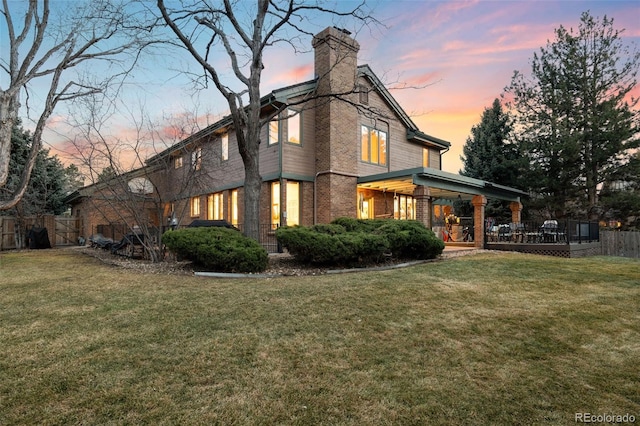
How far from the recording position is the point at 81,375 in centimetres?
306

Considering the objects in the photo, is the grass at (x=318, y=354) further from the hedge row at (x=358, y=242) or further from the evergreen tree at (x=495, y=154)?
the evergreen tree at (x=495, y=154)

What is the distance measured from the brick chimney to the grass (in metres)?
7.61

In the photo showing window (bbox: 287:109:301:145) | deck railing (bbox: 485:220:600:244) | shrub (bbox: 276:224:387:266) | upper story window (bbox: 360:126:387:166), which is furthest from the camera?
upper story window (bbox: 360:126:387:166)

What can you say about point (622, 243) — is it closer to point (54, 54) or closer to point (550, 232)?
point (550, 232)

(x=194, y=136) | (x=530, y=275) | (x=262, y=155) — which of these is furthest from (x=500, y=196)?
(x=194, y=136)

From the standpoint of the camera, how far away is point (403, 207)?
18.1m

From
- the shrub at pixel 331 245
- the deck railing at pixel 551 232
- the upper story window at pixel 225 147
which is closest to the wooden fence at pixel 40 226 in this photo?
the upper story window at pixel 225 147

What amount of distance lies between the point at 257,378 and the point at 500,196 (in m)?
17.3

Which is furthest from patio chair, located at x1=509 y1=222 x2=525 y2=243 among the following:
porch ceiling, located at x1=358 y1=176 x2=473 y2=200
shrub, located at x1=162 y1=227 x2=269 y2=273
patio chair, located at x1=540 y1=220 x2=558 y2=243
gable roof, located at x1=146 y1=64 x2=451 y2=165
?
shrub, located at x1=162 y1=227 x2=269 y2=273

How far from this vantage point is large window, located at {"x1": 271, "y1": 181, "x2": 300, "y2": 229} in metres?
13.6

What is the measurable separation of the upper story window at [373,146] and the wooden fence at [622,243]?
11.5 m

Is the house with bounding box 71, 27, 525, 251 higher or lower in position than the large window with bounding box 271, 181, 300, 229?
higher

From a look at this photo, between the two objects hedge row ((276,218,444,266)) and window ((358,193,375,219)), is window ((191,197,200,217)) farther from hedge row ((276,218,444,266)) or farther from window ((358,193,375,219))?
hedge row ((276,218,444,266))

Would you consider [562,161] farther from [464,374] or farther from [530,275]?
[464,374]
